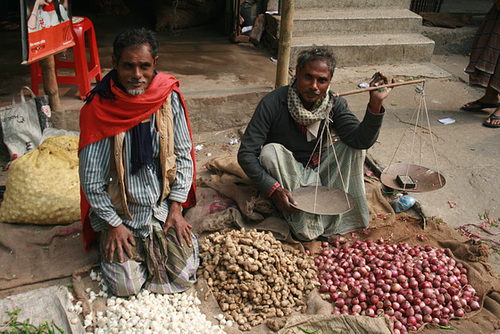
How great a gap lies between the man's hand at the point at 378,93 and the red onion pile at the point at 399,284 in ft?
3.05

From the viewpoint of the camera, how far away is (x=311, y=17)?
6.14 meters

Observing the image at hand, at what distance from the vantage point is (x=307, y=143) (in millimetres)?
2893

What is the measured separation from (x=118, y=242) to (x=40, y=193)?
891mm

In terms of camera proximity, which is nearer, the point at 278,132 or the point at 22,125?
the point at 278,132

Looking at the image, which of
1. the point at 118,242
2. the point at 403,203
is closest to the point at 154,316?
the point at 118,242

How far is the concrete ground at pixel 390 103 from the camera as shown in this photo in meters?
3.50

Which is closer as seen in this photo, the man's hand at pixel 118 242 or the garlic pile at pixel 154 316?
the garlic pile at pixel 154 316

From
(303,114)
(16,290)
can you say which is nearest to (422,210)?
(303,114)

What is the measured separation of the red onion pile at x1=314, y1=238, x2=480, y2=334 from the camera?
2340 mm

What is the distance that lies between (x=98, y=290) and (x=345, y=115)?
192 cm

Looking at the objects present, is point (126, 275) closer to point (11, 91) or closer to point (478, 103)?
point (11, 91)

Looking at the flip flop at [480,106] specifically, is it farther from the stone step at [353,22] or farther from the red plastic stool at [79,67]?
the red plastic stool at [79,67]

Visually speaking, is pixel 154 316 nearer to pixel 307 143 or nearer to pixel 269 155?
pixel 269 155

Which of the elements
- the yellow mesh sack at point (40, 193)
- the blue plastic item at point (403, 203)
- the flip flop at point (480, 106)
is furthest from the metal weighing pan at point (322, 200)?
the flip flop at point (480, 106)
